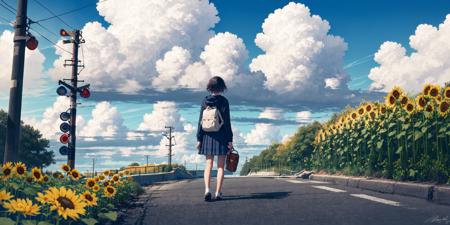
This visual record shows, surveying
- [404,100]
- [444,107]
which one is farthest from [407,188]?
[404,100]

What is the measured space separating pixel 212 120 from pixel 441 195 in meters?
3.67

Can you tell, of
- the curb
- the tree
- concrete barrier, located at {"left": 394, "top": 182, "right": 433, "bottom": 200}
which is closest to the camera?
the curb

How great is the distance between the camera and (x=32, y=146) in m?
59.9

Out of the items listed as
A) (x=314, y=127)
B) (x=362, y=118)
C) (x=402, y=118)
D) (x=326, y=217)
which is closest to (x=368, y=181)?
(x=402, y=118)

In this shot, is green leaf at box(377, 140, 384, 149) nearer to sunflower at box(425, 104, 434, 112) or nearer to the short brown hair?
sunflower at box(425, 104, 434, 112)

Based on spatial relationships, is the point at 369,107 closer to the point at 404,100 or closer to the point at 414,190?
the point at 404,100

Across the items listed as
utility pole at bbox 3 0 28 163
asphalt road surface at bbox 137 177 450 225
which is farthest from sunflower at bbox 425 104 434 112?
utility pole at bbox 3 0 28 163

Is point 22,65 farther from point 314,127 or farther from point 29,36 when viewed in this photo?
point 314,127

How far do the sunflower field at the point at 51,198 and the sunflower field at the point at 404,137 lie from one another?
549 cm

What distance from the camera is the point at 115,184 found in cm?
933

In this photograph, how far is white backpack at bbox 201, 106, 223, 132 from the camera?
27.7 feet

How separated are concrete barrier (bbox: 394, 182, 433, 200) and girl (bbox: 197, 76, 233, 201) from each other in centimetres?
316

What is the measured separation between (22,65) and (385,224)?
10080mm

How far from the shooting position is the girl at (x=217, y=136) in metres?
8.50
